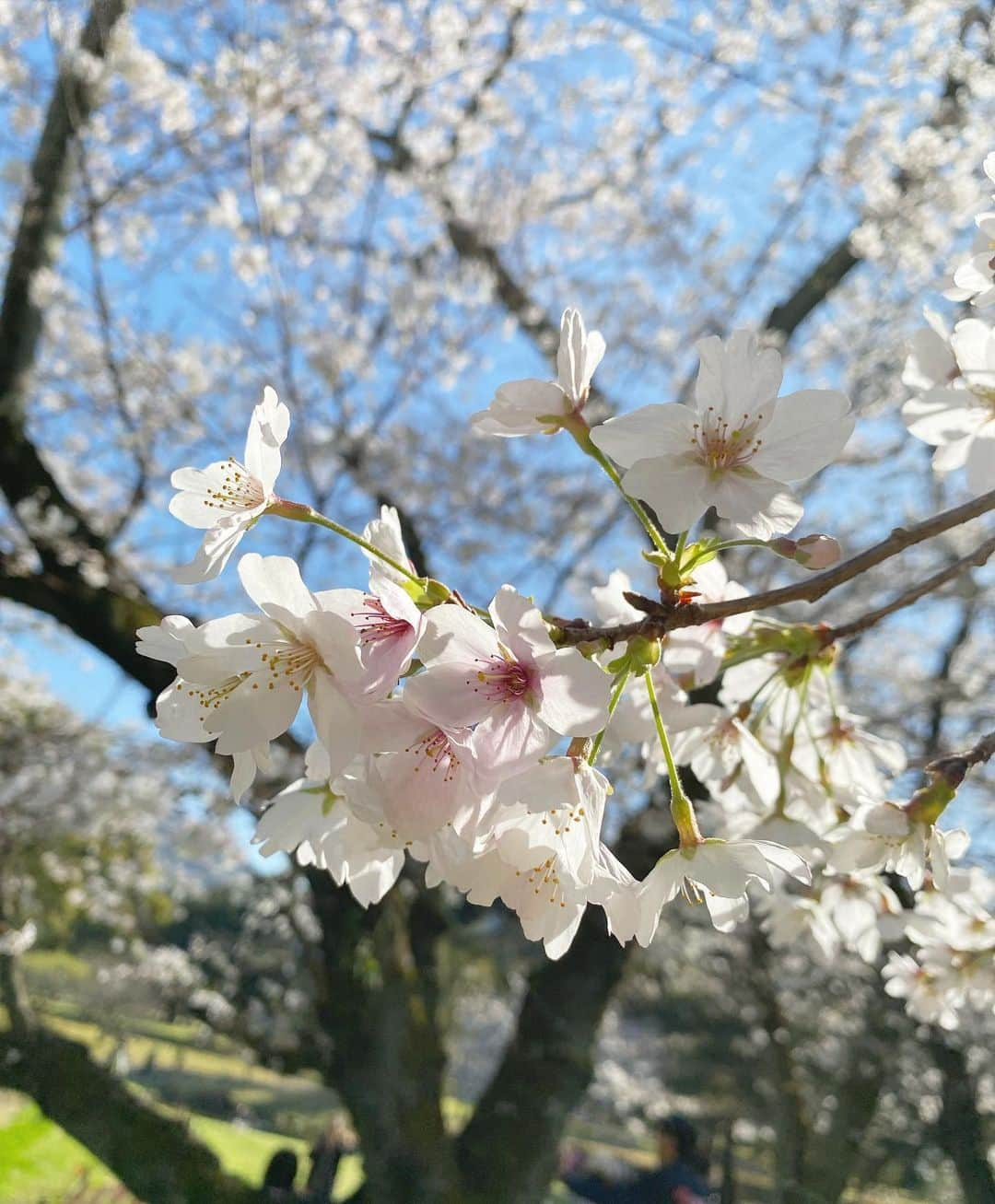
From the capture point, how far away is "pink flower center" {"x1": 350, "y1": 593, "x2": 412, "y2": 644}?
2.19 feet

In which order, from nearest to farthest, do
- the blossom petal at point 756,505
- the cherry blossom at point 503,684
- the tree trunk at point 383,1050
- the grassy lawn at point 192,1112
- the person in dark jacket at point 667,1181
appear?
the cherry blossom at point 503,684
the blossom petal at point 756,505
the tree trunk at point 383,1050
the person in dark jacket at point 667,1181
the grassy lawn at point 192,1112

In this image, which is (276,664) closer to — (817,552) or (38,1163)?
(817,552)

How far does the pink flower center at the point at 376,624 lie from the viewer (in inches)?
26.2

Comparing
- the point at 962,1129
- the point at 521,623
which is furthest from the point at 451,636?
the point at 962,1129

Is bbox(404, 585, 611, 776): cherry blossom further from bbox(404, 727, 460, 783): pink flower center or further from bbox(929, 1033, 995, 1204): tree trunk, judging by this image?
bbox(929, 1033, 995, 1204): tree trunk

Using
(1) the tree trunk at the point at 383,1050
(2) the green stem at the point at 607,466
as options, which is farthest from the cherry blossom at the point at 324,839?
(1) the tree trunk at the point at 383,1050

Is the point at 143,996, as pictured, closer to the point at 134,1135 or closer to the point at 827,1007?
the point at 827,1007

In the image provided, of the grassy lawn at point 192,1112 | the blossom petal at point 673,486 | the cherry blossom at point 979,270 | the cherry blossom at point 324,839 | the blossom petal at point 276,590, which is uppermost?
the cherry blossom at point 979,270

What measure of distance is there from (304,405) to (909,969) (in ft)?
16.2

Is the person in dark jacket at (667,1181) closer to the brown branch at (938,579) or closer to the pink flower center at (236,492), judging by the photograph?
the brown branch at (938,579)

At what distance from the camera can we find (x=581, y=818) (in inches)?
26.7

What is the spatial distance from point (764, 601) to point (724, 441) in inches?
6.6

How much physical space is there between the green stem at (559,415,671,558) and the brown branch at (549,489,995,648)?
0.06 metres

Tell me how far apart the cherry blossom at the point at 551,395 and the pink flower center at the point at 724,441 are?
160mm
